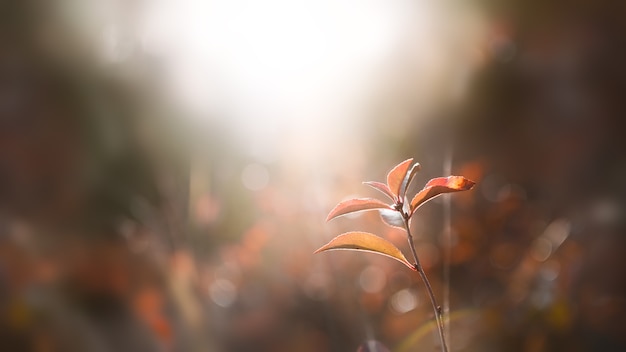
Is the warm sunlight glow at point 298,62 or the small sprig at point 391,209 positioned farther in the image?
the warm sunlight glow at point 298,62

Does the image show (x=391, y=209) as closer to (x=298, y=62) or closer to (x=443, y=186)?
(x=443, y=186)

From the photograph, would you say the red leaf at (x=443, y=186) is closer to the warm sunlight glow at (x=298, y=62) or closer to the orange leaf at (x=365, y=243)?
the orange leaf at (x=365, y=243)

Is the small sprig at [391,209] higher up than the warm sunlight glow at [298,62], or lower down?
lower down

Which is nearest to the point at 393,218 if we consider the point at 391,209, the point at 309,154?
the point at 391,209

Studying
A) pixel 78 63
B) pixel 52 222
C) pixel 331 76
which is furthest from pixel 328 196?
pixel 78 63

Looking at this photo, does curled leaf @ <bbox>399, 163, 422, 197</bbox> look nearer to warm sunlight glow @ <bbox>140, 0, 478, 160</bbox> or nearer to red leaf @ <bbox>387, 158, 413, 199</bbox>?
red leaf @ <bbox>387, 158, 413, 199</bbox>

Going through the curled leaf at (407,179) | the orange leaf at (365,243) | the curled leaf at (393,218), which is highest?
the curled leaf at (407,179)

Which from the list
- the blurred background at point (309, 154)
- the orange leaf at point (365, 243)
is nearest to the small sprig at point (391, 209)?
the orange leaf at point (365, 243)
